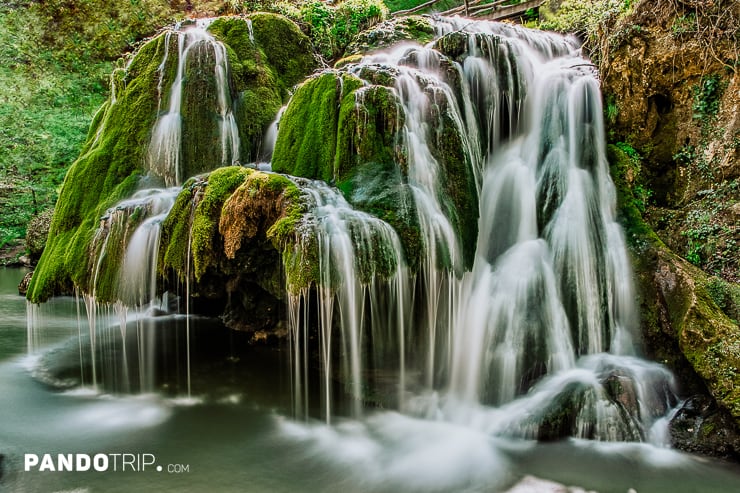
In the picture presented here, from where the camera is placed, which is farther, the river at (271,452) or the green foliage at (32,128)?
the green foliage at (32,128)

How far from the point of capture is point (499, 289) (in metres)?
6.93

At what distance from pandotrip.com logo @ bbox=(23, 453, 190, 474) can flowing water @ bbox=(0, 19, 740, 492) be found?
63 mm

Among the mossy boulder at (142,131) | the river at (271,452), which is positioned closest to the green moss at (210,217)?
the mossy boulder at (142,131)

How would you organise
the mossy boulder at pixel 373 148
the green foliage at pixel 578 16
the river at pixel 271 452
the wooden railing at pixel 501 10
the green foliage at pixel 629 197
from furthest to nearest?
the wooden railing at pixel 501 10 < the green foliage at pixel 578 16 < the green foliage at pixel 629 197 < the mossy boulder at pixel 373 148 < the river at pixel 271 452

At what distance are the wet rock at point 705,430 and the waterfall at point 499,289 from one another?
21 centimetres

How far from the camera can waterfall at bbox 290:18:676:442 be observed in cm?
571

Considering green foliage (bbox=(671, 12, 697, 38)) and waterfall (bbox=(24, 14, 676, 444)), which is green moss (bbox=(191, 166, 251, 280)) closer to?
waterfall (bbox=(24, 14, 676, 444))

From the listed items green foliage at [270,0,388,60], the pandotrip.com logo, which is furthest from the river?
green foliage at [270,0,388,60]

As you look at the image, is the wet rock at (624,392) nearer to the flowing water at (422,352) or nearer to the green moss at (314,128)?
the flowing water at (422,352)

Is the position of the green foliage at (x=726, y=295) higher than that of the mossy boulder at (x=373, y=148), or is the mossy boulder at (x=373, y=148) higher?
the mossy boulder at (x=373, y=148)

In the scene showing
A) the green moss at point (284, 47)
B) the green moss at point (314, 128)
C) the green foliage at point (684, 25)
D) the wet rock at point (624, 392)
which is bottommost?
the wet rock at point (624, 392)

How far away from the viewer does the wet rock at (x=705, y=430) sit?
205 inches

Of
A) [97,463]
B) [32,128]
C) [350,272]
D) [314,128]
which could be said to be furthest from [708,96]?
[32,128]

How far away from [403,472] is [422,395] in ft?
5.15
